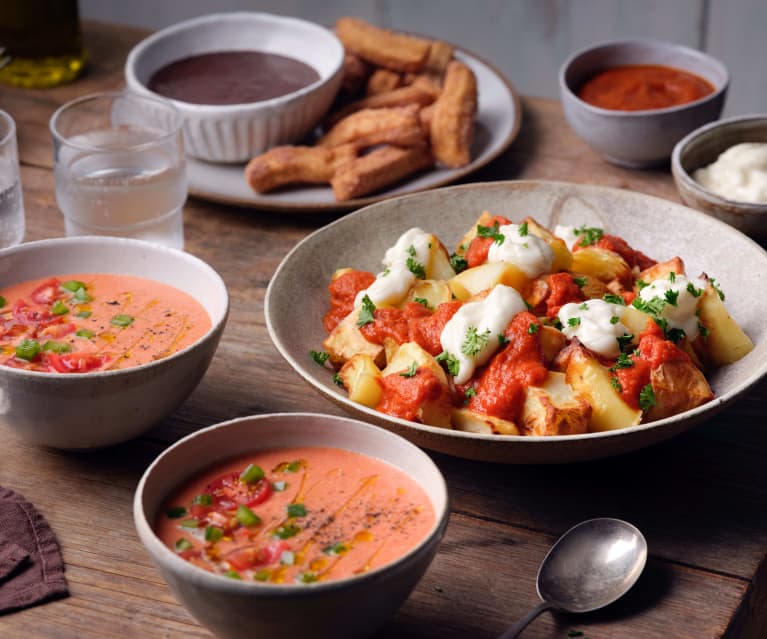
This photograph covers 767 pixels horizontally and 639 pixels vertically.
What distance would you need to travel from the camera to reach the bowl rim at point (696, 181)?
2234mm

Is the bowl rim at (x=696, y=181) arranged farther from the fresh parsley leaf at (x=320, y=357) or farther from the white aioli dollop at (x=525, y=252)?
the fresh parsley leaf at (x=320, y=357)

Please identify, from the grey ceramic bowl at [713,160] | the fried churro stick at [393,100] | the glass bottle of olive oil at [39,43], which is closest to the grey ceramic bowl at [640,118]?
the grey ceramic bowl at [713,160]

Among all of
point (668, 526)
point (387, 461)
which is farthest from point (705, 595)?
point (387, 461)

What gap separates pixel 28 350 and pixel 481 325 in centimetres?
69

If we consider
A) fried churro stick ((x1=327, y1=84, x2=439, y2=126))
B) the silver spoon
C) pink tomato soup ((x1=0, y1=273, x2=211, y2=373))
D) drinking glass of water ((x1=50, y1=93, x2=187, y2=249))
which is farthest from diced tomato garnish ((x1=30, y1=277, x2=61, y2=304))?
fried churro stick ((x1=327, y1=84, x2=439, y2=126))

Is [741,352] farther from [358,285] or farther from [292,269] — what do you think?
[292,269]

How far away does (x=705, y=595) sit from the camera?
1511mm

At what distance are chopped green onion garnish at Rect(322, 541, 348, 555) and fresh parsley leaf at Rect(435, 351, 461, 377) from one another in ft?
1.48

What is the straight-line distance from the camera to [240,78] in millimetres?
2873

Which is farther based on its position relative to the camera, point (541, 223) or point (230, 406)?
point (541, 223)

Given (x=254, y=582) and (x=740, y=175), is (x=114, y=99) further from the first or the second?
(x=254, y=582)

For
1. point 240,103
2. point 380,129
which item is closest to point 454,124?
point 380,129

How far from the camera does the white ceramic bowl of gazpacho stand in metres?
1.59

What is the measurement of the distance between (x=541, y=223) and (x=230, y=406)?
753 millimetres
